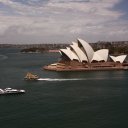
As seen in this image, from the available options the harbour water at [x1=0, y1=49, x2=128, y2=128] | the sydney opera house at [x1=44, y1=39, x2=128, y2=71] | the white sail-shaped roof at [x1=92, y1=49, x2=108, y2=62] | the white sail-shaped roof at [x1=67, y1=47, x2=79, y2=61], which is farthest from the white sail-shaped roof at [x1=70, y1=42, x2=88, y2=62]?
the harbour water at [x1=0, y1=49, x2=128, y2=128]

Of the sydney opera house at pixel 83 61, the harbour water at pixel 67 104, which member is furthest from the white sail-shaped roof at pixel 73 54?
the harbour water at pixel 67 104

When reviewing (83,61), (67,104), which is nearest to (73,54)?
(83,61)

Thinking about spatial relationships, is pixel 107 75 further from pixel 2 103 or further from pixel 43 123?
pixel 43 123

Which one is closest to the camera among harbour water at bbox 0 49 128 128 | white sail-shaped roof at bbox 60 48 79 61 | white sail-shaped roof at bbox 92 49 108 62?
harbour water at bbox 0 49 128 128

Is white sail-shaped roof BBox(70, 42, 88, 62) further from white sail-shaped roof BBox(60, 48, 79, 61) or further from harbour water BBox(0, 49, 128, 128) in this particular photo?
harbour water BBox(0, 49, 128, 128)

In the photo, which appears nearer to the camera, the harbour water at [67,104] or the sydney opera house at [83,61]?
the harbour water at [67,104]

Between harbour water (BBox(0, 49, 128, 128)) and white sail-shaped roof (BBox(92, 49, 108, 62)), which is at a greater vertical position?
white sail-shaped roof (BBox(92, 49, 108, 62))

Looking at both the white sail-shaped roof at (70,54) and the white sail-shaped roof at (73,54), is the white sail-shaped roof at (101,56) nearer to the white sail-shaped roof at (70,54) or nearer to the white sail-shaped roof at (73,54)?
the white sail-shaped roof at (73,54)

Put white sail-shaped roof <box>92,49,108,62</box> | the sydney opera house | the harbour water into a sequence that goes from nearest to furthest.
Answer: the harbour water → the sydney opera house → white sail-shaped roof <box>92,49,108,62</box>
